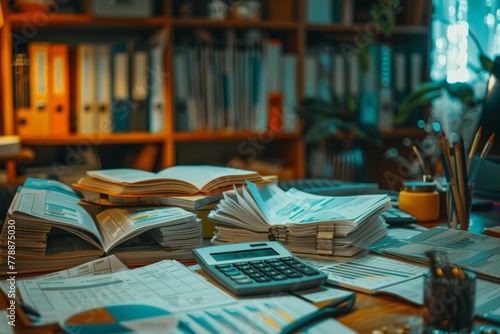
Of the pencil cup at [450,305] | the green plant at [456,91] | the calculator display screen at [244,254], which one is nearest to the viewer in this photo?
the pencil cup at [450,305]

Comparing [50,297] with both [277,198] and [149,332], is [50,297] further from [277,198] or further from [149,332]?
[277,198]

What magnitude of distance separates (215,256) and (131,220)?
207 millimetres

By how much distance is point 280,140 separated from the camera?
2.90 metres

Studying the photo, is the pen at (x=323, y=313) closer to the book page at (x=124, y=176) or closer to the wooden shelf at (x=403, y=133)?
the book page at (x=124, y=176)

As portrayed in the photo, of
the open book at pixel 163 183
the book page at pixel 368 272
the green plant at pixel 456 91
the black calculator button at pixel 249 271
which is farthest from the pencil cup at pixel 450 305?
the green plant at pixel 456 91

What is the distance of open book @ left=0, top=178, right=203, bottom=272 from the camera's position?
0.98 metres

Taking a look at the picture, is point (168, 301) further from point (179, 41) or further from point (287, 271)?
point (179, 41)

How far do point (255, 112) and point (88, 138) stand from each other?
0.71 metres

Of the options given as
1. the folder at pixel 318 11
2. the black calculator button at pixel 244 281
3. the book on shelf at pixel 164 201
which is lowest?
the black calculator button at pixel 244 281

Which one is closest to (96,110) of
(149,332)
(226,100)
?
(226,100)

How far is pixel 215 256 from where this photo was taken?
93 cm

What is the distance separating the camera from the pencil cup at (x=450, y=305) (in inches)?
27.1

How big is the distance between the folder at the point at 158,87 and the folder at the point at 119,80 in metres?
0.10

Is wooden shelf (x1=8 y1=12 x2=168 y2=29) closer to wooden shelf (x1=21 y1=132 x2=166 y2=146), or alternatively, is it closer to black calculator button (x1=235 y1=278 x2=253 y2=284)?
wooden shelf (x1=21 y1=132 x2=166 y2=146)
